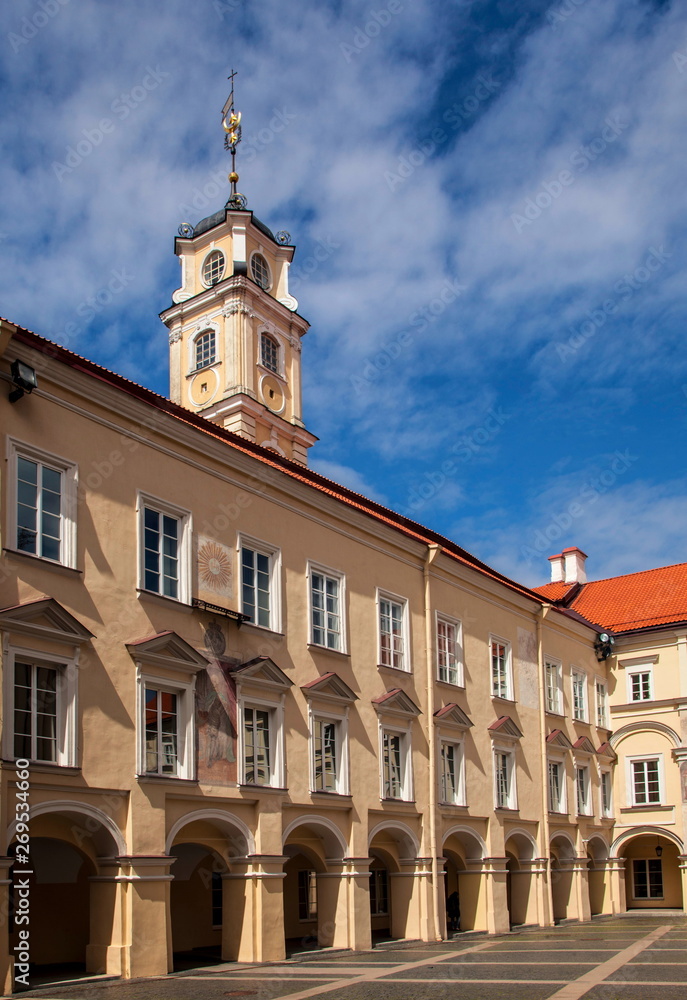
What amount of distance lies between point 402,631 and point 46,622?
1086 centimetres

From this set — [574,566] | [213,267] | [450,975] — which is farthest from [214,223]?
[450,975]

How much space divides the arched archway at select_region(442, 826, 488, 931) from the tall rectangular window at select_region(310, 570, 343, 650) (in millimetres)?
6906

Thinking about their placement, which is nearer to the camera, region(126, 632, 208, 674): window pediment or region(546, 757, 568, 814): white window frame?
region(126, 632, 208, 674): window pediment

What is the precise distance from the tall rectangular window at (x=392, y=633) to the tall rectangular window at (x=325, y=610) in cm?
159

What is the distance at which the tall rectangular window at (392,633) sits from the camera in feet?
77.2

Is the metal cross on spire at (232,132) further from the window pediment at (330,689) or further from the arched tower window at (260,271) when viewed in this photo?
the window pediment at (330,689)

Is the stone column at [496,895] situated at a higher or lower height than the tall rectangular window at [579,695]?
lower

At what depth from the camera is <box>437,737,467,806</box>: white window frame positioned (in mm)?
24703

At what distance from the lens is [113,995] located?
1377cm

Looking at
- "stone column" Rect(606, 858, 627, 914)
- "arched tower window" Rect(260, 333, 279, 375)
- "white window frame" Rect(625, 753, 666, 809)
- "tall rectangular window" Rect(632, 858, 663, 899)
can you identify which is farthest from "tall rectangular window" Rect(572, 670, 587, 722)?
"arched tower window" Rect(260, 333, 279, 375)

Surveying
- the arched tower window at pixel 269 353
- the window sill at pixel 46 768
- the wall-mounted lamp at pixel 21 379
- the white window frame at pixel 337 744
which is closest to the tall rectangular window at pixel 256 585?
the white window frame at pixel 337 744

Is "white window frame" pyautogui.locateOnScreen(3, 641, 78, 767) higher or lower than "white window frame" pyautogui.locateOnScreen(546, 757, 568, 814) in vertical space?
higher

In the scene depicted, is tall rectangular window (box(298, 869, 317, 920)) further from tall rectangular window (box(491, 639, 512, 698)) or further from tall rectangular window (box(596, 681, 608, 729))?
tall rectangular window (box(596, 681, 608, 729))

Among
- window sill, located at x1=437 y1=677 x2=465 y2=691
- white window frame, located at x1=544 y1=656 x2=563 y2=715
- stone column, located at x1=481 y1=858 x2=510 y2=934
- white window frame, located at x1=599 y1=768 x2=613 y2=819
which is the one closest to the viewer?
window sill, located at x1=437 y1=677 x2=465 y2=691
